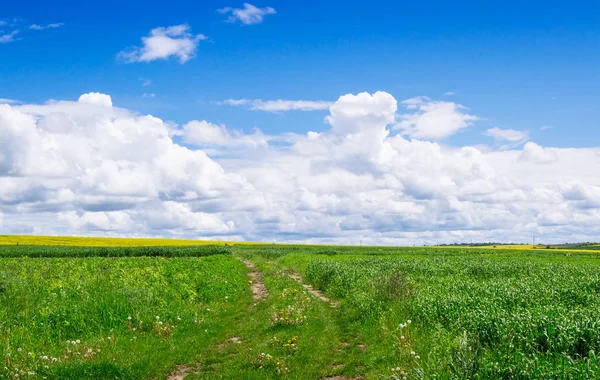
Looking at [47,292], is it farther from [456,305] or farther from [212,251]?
[212,251]

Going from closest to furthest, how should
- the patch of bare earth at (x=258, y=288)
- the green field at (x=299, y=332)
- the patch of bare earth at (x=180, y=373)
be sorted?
the green field at (x=299, y=332), the patch of bare earth at (x=180, y=373), the patch of bare earth at (x=258, y=288)

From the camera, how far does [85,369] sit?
11602 millimetres

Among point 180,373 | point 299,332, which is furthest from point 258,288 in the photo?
point 180,373

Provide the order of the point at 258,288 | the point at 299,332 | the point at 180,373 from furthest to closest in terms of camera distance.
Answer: the point at 258,288
the point at 299,332
the point at 180,373

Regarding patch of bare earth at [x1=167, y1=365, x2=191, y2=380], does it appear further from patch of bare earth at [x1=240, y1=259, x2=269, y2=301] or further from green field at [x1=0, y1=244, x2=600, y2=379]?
patch of bare earth at [x1=240, y1=259, x2=269, y2=301]

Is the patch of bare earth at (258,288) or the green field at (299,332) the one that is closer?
the green field at (299,332)

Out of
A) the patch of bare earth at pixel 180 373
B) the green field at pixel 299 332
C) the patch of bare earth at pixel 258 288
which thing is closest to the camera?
the green field at pixel 299 332

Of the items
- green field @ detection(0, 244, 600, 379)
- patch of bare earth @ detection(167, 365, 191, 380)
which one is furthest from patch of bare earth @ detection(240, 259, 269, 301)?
patch of bare earth @ detection(167, 365, 191, 380)

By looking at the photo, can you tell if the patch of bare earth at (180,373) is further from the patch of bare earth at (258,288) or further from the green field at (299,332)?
the patch of bare earth at (258,288)

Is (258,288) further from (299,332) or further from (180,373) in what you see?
(180,373)

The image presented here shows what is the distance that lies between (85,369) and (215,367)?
355 centimetres

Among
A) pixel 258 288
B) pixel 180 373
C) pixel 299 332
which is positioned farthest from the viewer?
pixel 258 288

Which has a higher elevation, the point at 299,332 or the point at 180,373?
the point at 299,332

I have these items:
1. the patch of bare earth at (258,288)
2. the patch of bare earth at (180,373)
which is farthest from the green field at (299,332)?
the patch of bare earth at (258,288)
